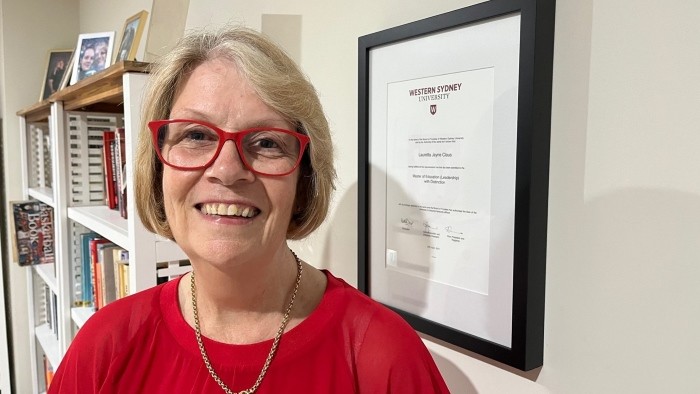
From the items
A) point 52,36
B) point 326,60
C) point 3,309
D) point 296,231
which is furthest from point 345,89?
point 3,309

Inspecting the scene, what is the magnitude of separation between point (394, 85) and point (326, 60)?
0.29 m

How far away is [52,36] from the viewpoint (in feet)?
10.0

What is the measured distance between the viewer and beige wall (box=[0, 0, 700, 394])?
604mm

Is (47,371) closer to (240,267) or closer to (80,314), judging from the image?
(80,314)

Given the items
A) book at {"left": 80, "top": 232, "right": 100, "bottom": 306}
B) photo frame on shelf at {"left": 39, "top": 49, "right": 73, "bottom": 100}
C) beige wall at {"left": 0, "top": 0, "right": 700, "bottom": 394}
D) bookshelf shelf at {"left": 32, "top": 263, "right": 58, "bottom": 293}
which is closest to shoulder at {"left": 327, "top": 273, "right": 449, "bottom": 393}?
beige wall at {"left": 0, "top": 0, "right": 700, "bottom": 394}

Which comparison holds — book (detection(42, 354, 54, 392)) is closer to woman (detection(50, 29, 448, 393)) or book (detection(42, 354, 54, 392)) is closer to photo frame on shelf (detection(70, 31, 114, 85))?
photo frame on shelf (detection(70, 31, 114, 85))

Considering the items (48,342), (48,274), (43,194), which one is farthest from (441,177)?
(48,342)

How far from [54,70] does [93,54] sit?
3.50 ft

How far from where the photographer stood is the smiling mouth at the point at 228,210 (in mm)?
785

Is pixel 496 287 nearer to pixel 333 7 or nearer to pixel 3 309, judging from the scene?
pixel 333 7

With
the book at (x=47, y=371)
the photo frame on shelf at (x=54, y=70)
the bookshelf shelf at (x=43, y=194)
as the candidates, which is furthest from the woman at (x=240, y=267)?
the photo frame on shelf at (x=54, y=70)

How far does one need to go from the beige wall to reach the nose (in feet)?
1.49

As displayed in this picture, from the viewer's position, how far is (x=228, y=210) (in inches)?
31.0

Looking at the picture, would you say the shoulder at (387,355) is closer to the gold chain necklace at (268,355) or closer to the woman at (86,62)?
the gold chain necklace at (268,355)
